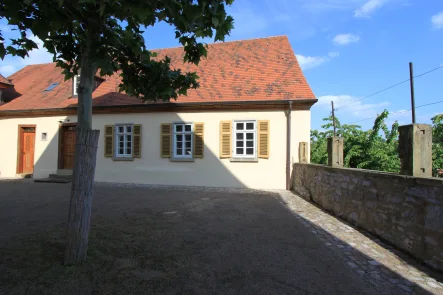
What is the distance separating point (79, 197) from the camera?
345 cm

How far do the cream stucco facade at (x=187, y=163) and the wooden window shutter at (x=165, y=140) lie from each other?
8.6 inches

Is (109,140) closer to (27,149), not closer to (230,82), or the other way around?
(27,149)

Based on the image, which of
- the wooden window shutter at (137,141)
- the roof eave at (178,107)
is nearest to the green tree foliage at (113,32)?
the roof eave at (178,107)

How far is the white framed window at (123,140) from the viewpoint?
13242 millimetres

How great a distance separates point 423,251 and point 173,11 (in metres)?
4.05

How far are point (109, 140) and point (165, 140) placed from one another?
108 inches

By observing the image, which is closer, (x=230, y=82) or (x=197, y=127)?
(x=197, y=127)

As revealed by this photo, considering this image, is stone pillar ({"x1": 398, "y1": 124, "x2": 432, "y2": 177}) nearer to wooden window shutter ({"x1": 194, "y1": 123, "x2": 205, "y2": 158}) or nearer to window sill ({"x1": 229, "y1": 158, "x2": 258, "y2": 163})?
window sill ({"x1": 229, "y1": 158, "x2": 258, "y2": 163})

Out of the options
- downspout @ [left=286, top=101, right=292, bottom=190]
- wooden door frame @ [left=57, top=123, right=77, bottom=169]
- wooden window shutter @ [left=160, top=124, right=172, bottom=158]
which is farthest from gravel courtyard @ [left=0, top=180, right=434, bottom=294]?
wooden door frame @ [left=57, top=123, right=77, bottom=169]

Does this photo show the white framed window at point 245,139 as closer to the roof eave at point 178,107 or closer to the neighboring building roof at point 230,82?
the roof eave at point 178,107

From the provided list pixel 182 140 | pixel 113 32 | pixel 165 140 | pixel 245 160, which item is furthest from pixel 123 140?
pixel 113 32

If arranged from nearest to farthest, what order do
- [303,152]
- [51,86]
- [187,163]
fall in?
[303,152] < [187,163] < [51,86]

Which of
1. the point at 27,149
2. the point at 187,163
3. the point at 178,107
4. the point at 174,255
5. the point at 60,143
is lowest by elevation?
the point at 174,255

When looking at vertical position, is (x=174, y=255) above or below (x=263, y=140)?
below
